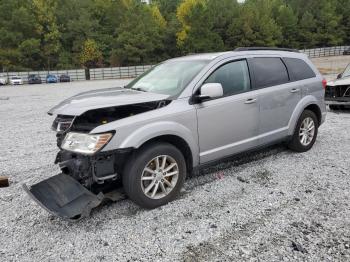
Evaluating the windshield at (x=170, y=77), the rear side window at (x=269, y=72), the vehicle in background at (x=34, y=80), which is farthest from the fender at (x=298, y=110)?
the vehicle in background at (x=34, y=80)

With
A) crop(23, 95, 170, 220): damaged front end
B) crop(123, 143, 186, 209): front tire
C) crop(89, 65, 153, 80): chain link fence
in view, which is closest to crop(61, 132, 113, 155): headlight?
crop(23, 95, 170, 220): damaged front end

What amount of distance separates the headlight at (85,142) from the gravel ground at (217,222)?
818 millimetres

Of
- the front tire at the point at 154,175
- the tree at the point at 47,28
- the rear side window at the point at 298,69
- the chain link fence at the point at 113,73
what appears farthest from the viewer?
the tree at the point at 47,28

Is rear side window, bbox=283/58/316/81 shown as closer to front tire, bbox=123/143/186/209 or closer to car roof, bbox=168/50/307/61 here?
car roof, bbox=168/50/307/61

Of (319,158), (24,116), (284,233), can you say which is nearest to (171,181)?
(284,233)

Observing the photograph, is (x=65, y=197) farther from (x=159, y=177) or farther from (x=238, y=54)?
(x=238, y=54)

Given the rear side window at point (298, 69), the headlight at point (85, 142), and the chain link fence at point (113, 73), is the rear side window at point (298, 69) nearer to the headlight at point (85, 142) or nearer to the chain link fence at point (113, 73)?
the headlight at point (85, 142)

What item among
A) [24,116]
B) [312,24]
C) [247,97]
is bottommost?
[24,116]

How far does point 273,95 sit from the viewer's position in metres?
4.97

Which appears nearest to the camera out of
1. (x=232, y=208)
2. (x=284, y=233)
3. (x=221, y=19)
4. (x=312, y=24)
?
(x=284, y=233)

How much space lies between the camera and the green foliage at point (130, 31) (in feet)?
205

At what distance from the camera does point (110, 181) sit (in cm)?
380

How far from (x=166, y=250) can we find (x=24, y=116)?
10.0 metres

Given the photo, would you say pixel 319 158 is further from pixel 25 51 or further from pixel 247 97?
pixel 25 51
